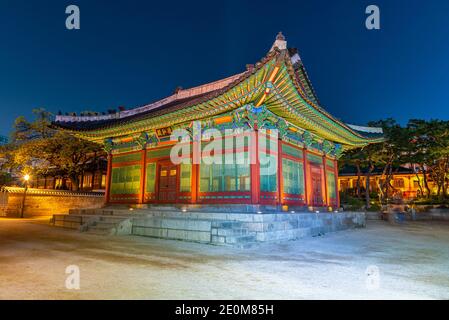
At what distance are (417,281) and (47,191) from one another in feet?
86.4

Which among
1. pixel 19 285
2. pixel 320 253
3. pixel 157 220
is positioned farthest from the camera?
pixel 157 220

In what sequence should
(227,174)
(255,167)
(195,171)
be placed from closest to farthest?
1. (255,167)
2. (227,174)
3. (195,171)

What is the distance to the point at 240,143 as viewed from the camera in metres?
12.8

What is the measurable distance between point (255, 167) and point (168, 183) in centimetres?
499

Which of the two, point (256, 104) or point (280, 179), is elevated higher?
point (256, 104)

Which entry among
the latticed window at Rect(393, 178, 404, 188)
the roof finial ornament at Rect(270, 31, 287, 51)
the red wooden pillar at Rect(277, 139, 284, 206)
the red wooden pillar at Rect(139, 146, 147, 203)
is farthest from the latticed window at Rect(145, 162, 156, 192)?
the latticed window at Rect(393, 178, 404, 188)

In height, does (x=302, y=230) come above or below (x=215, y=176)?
below

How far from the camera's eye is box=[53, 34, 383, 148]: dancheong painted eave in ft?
33.5

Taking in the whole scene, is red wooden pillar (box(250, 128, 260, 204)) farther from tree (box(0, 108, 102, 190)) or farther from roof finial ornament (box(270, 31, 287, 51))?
tree (box(0, 108, 102, 190))

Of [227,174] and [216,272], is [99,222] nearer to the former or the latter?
[227,174]

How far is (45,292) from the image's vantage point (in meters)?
4.14

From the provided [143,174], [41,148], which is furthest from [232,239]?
[41,148]

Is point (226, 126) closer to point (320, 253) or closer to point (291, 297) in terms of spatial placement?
point (320, 253)

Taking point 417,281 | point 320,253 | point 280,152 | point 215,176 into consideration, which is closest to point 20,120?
point 215,176
